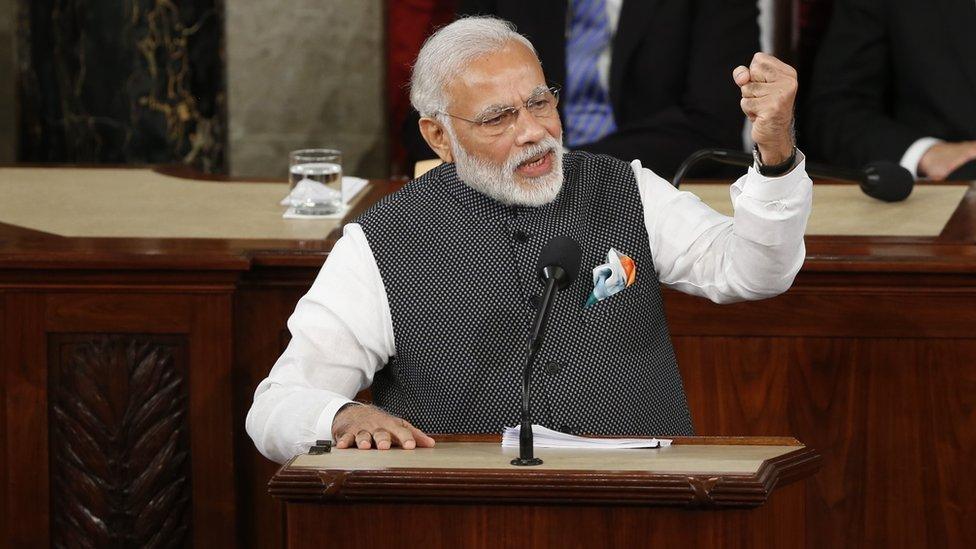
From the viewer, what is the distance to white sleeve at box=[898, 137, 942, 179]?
4.15 metres

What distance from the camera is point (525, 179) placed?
95.7 inches

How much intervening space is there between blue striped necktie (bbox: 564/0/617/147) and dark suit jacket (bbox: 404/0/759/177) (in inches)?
1.6

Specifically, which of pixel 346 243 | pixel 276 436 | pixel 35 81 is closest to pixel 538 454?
pixel 276 436

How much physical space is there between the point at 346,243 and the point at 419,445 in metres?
0.52

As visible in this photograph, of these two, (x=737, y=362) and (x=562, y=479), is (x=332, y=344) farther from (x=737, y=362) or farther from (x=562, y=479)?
(x=737, y=362)

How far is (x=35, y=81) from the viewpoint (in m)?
5.15

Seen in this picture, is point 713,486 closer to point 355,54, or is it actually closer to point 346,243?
point 346,243

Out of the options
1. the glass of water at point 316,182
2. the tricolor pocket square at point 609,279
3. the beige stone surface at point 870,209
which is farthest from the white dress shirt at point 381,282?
the glass of water at point 316,182

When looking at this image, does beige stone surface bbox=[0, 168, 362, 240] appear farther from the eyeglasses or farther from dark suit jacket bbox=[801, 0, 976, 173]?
dark suit jacket bbox=[801, 0, 976, 173]

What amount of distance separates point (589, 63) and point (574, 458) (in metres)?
2.59

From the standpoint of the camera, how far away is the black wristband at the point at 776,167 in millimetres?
2197

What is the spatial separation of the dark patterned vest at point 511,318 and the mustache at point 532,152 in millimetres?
83

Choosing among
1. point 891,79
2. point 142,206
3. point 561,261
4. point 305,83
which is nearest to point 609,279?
point 561,261

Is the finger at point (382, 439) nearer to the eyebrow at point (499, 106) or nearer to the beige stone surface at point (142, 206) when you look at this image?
the eyebrow at point (499, 106)
